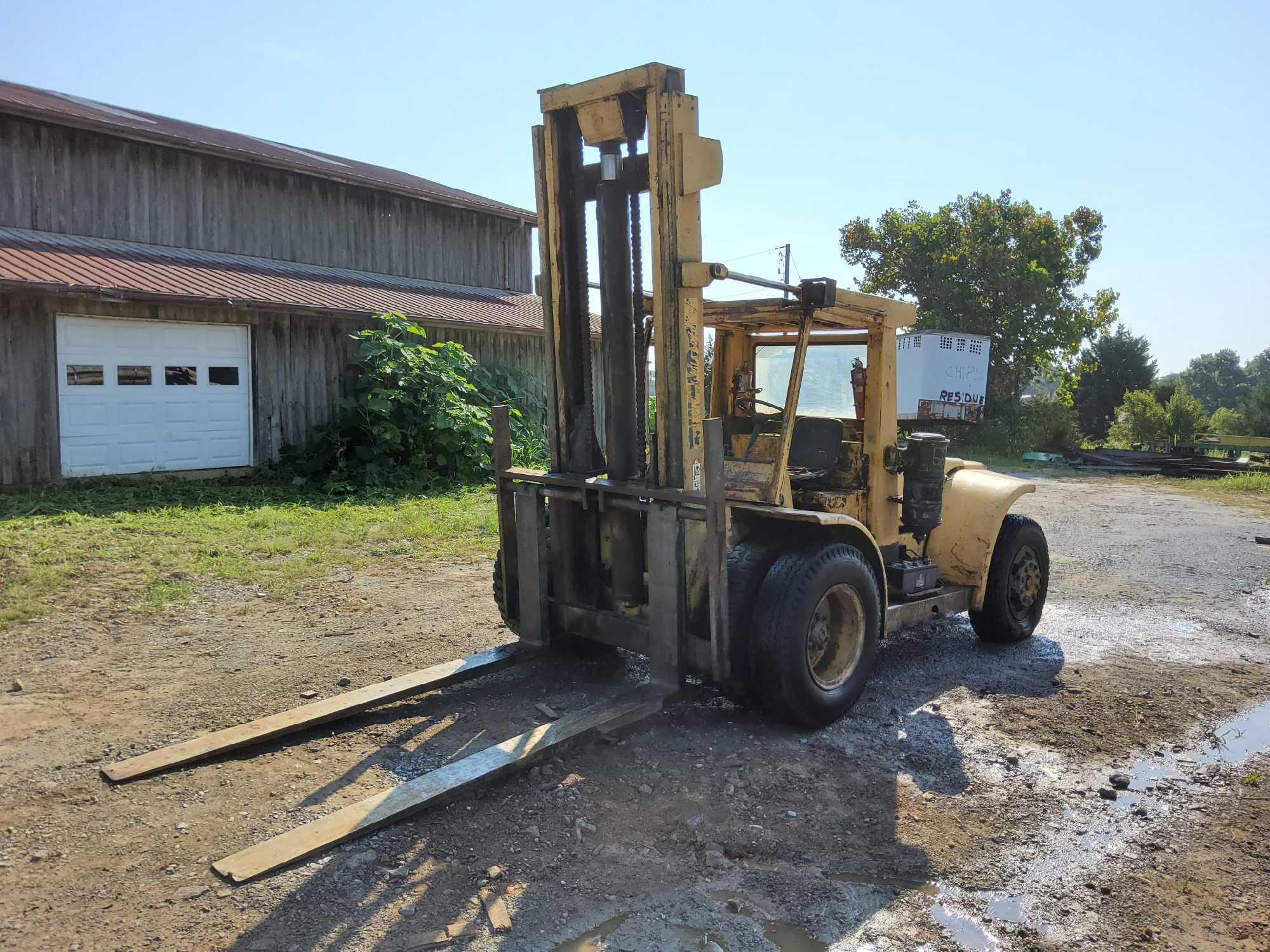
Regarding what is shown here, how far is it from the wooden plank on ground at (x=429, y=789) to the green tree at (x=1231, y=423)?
42.6m

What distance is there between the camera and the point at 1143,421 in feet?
98.5

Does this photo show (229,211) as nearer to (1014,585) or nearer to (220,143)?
(220,143)

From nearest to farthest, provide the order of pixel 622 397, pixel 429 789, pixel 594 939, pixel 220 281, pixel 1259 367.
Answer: pixel 594 939
pixel 429 789
pixel 622 397
pixel 220 281
pixel 1259 367

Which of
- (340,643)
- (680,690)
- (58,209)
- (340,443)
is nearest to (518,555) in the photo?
(680,690)

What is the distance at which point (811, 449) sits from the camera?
6027 millimetres

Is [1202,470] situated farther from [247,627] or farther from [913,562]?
[247,627]

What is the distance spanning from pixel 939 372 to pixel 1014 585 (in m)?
18.7

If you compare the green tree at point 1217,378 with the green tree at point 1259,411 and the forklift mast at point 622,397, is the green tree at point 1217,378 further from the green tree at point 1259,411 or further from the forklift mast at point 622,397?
the forklift mast at point 622,397

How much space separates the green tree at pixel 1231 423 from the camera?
39.6 meters

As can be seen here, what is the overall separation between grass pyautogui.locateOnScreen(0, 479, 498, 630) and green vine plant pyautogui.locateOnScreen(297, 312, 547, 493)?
2.65 feet

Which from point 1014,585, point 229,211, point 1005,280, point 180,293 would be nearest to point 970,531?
point 1014,585

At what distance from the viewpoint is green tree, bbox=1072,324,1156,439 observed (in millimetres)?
39531

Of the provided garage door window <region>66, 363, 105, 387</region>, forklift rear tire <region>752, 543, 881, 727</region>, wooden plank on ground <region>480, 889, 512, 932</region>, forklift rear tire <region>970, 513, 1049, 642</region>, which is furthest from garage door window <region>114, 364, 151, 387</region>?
wooden plank on ground <region>480, 889, 512, 932</region>

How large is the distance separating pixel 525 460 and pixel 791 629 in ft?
39.6
